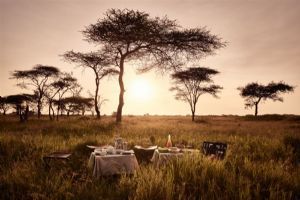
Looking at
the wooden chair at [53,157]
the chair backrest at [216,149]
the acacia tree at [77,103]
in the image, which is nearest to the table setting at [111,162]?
the wooden chair at [53,157]

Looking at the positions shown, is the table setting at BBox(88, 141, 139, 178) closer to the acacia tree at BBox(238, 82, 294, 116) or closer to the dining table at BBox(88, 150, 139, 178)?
the dining table at BBox(88, 150, 139, 178)

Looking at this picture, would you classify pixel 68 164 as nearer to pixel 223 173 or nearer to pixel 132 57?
pixel 223 173

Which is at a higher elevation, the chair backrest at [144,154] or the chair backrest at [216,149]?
the chair backrest at [216,149]

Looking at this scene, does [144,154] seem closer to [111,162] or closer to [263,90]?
[111,162]

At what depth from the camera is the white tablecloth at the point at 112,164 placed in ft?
24.5

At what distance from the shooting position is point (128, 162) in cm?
786

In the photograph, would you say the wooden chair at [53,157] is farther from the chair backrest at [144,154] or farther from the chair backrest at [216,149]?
the chair backrest at [216,149]

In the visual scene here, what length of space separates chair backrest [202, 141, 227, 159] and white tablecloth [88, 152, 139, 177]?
2.33m

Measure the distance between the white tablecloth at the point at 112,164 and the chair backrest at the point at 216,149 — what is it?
7.65 ft

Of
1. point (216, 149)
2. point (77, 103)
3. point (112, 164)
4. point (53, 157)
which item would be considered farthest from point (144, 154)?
→ point (77, 103)

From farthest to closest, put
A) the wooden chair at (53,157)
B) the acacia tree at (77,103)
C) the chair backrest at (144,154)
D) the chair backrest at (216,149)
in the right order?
the acacia tree at (77,103) → the chair backrest at (144,154) → the chair backrest at (216,149) → the wooden chair at (53,157)

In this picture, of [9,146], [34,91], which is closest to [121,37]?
[9,146]

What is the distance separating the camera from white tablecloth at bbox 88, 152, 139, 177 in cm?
748

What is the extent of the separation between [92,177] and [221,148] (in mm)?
3671
